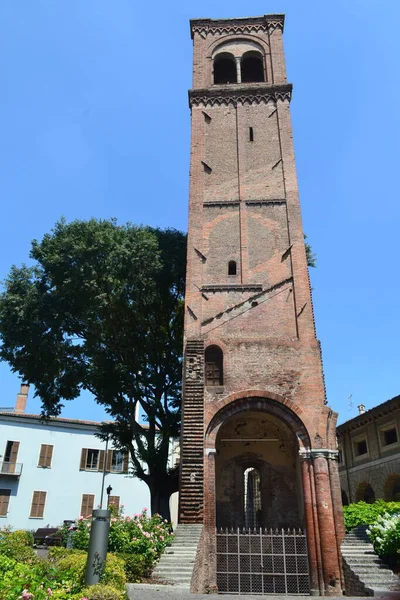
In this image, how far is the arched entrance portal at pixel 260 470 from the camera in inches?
599

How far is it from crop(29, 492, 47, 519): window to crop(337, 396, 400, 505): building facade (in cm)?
1744

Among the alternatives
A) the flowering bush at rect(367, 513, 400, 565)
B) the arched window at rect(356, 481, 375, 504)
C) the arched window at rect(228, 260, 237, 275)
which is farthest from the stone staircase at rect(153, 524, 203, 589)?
the arched window at rect(356, 481, 375, 504)

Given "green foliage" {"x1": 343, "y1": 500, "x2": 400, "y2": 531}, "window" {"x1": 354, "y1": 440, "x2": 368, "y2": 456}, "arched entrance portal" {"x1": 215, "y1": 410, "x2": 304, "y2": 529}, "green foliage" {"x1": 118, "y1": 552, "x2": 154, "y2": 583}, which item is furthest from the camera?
"window" {"x1": 354, "y1": 440, "x2": 368, "y2": 456}

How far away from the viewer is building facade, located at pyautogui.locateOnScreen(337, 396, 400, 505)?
21.4 meters

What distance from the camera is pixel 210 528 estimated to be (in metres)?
13.0

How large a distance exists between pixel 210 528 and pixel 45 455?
19.6 m

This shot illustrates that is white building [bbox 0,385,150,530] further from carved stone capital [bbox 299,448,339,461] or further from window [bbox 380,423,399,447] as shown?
carved stone capital [bbox 299,448,339,461]

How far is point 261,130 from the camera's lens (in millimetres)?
19984

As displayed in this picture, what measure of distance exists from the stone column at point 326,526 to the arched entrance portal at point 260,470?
55.1 inches

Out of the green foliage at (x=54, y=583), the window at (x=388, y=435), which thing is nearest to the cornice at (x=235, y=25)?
the window at (x=388, y=435)

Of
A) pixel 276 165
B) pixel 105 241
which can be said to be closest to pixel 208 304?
pixel 105 241

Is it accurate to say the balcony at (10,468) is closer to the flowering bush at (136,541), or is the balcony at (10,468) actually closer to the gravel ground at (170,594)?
the flowering bush at (136,541)

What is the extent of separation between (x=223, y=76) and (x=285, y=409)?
56.7ft

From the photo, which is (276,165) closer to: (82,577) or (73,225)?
(73,225)
